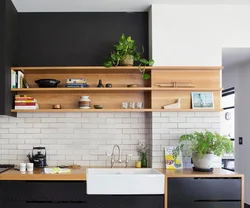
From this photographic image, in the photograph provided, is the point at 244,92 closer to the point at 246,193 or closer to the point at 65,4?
the point at 246,193

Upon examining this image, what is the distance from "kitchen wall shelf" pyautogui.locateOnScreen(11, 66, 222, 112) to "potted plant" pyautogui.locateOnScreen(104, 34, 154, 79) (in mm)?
76

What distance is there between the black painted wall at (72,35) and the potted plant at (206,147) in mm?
1368

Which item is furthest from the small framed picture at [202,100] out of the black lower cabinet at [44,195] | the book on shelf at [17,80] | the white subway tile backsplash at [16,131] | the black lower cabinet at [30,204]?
the white subway tile backsplash at [16,131]

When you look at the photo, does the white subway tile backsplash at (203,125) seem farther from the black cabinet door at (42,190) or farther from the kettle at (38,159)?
the kettle at (38,159)

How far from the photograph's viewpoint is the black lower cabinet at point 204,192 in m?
3.43

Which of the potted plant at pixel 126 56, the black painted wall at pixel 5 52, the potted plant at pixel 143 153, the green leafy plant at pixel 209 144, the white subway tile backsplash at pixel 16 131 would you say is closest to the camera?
the green leafy plant at pixel 209 144

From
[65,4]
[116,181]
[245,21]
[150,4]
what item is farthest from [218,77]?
[65,4]

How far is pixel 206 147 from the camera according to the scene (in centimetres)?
356

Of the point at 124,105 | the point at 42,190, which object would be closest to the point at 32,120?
the point at 42,190

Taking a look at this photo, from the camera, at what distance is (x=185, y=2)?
403 centimetres

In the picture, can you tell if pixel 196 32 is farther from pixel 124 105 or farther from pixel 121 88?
pixel 124 105

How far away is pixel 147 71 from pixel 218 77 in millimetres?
946

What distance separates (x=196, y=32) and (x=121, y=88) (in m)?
1.27

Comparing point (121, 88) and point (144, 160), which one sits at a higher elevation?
point (121, 88)
